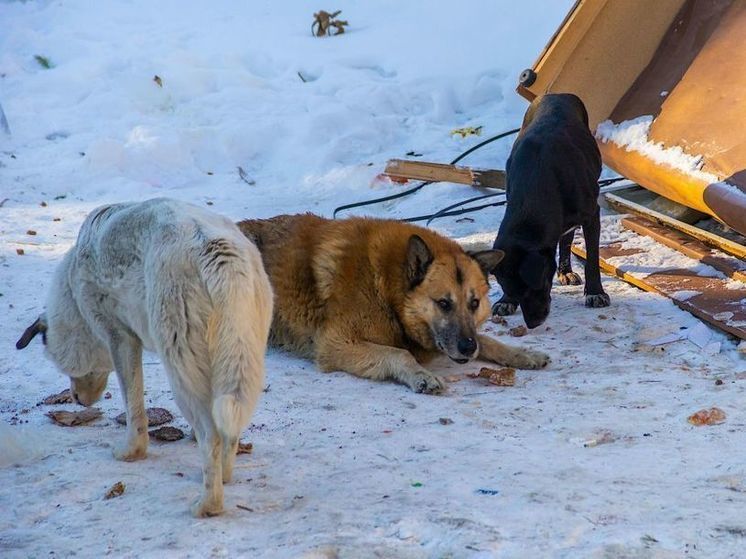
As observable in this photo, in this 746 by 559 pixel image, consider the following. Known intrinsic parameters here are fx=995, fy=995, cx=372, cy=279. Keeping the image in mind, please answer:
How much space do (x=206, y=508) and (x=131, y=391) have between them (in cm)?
81

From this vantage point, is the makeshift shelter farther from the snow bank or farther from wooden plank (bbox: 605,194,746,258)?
wooden plank (bbox: 605,194,746,258)

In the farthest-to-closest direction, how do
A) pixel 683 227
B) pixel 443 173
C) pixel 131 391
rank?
pixel 443 173 → pixel 683 227 → pixel 131 391

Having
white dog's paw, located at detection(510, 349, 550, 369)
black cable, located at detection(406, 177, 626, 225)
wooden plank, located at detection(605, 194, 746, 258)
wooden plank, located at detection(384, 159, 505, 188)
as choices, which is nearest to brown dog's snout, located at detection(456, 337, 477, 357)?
white dog's paw, located at detection(510, 349, 550, 369)

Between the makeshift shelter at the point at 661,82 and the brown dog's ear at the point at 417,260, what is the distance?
2.56m

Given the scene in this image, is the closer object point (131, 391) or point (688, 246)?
point (131, 391)

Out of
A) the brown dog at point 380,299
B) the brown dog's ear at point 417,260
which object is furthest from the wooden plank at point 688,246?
the brown dog's ear at point 417,260

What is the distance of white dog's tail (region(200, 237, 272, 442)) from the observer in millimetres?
3486

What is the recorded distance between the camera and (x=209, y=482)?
11.7 feet

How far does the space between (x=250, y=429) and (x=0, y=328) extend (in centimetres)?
243

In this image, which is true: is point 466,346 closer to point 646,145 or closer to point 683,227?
point 683,227

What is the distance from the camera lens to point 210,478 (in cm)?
358

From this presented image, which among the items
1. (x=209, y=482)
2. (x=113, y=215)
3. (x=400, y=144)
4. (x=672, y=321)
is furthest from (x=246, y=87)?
(x=209, y=482)

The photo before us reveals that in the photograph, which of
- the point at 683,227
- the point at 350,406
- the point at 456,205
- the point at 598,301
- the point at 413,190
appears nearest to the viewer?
the point at 350,406

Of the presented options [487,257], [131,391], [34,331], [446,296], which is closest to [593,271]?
[487,257]
